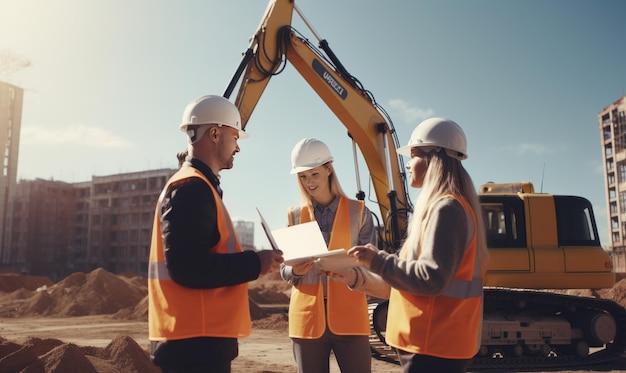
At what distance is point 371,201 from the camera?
9.32m

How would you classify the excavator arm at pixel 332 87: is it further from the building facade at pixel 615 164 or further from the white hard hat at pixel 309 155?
the building facade at pixel 615 164

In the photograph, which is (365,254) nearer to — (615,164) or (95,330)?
(95,330)

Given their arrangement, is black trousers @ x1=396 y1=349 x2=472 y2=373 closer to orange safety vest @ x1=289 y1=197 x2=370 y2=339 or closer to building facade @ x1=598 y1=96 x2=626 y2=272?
orange safety vest @ x1=289 y1=197 x2=370 y2=339

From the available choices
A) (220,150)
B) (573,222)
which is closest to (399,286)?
(220,150)

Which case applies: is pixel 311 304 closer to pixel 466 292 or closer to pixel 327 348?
pixel 327 348

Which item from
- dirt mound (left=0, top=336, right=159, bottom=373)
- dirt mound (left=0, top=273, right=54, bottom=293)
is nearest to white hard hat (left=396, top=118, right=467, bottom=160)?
dirt mound (left=0, top=336, right=159, bottom=373)

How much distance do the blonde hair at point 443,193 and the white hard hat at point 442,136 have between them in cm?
6

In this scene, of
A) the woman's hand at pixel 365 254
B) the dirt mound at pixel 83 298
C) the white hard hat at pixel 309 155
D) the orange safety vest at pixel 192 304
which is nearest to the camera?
the orange safety vest at pixel 192 304

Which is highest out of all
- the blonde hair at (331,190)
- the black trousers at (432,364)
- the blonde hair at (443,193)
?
the blonde hair at (331,190)

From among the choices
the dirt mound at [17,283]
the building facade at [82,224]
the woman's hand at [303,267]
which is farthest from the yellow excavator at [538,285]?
the building facade at [82,224]

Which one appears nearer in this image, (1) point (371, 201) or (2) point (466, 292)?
(2) point (466, 292)

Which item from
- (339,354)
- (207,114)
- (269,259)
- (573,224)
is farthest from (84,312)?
(269,259)

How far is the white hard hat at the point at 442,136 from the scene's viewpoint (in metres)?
2.32

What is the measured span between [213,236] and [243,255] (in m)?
0.15
